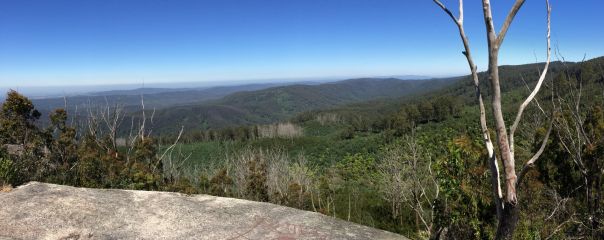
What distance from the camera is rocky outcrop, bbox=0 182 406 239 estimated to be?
745cm

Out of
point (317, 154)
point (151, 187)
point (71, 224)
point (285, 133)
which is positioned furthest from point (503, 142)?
point (285, 133)

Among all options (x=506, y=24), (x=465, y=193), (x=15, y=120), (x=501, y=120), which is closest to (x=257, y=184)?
(x=465, y=193)

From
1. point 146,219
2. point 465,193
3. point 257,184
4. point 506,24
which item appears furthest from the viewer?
point 257,184

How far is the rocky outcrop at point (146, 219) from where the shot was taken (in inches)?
293

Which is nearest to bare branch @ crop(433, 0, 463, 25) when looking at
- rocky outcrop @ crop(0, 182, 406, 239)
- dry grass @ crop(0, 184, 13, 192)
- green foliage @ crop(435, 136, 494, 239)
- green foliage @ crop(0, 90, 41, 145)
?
rocky outcrop @ crop(0, 182, 406, 239)

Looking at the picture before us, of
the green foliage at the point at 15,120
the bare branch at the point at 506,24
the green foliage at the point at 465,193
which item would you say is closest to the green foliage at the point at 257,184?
the green foliage at the point at 465,193

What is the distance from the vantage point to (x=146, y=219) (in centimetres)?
812

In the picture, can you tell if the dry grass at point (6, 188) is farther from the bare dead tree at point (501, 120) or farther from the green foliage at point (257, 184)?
the green foliage at point (257, 184)

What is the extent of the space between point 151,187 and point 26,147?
6.69 m

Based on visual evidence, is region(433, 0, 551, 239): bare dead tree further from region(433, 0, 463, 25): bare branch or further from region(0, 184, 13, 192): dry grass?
region(0, 184, 13, 192): dry grass

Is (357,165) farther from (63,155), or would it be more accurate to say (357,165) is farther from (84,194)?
(84,194)

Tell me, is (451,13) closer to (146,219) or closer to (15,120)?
(146,219)

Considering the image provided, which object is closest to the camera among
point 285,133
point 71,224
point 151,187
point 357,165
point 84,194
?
point 71,224

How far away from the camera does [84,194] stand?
900cm
